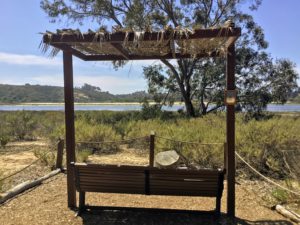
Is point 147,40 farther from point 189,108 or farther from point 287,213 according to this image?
point 189,108

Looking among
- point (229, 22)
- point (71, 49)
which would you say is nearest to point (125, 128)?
point (71, 49)

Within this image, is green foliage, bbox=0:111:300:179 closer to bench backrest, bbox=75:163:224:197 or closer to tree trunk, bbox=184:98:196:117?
bench backrest, bbox=75:163:224:197

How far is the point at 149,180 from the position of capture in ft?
17.2

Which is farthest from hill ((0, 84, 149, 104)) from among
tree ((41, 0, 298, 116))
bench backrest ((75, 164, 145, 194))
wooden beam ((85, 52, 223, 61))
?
bench backrest ((75, 164, 145, 194))

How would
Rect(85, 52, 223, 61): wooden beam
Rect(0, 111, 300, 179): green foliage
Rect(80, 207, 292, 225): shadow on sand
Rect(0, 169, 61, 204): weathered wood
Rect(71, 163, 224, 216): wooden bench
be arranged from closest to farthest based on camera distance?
Rect(71, 163, 224, 216): wooden bench < Rect(80, 207, 292, 225): shadow on sand < Rect(0, 169, 61, 204): weathered wood < Rect(85, 52, 223, 61): wooden beam < Rect(0, 111, 300, 179): green foliage

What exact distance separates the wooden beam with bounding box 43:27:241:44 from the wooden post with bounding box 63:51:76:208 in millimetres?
458

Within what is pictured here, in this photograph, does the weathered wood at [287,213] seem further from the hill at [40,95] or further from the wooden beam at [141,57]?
the hill at [40,95]

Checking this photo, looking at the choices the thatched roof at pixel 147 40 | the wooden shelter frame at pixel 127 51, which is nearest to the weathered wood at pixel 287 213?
the wooden shelter frame at pixel 127 51

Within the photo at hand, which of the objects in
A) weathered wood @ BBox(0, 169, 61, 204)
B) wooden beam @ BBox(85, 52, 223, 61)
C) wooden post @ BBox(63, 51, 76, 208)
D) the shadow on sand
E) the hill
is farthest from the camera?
the hill

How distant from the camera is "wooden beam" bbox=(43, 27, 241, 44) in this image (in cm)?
498

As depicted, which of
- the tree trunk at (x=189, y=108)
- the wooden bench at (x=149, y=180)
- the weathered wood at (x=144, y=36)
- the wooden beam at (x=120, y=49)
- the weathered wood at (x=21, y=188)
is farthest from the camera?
the tree trunk at (x=189, y=108)

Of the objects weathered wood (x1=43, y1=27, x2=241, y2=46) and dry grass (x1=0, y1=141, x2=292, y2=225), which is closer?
weathered wood (x1=43, y1=27, x2=241, y2=46)

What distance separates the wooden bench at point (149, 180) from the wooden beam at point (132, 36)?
1702mm

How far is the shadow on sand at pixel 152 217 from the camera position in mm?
5238
